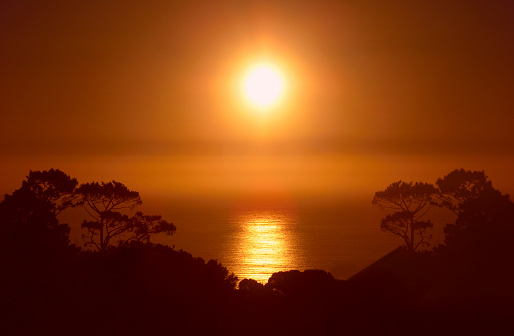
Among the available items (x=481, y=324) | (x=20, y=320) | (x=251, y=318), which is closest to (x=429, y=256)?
(x=481, y=324)

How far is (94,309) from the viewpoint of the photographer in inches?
876

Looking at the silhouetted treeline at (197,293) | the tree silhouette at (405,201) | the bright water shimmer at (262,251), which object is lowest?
the silhouetted treeline at (197,293)

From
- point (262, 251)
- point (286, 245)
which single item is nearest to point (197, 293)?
point (262, 251)

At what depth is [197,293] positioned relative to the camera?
80.7 ft

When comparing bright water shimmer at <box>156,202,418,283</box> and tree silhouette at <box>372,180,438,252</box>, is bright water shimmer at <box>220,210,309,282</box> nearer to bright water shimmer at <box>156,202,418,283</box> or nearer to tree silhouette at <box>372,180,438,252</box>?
bright water shimmer at <box>156,202,418,283</box>

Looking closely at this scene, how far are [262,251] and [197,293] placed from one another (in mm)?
95666

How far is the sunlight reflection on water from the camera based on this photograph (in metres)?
89.9

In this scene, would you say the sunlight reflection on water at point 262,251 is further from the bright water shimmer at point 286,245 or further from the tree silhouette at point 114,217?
the tree silhouette at point 114,217

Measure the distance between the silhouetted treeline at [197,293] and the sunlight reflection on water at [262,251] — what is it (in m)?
44.2

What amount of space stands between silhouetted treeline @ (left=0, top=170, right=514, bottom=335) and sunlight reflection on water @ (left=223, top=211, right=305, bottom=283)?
1740 inches

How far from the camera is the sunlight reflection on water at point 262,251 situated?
295 ft

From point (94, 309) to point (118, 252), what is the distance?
4.81 m

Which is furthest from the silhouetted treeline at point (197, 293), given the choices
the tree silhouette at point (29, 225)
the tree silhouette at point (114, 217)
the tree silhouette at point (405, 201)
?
the tree silhouette at point (405, 201)

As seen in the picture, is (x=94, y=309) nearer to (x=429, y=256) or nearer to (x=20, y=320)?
(x=20, y=320)
